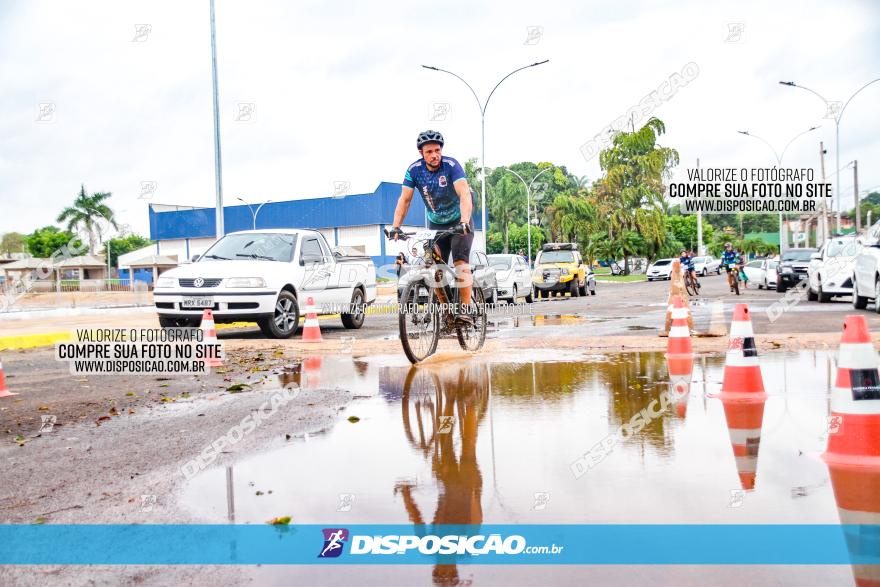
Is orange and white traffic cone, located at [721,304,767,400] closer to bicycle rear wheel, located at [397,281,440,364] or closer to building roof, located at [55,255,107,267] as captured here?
bicycle rear wheel, located at [397,281,440,364]

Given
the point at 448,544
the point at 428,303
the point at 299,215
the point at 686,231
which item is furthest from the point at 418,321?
the point at 686,231

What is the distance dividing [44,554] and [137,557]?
398 mm

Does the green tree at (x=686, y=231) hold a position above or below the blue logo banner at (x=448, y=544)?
above

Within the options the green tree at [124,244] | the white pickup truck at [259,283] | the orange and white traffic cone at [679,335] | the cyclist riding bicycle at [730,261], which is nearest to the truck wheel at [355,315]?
the white pickup truck at [259,283]

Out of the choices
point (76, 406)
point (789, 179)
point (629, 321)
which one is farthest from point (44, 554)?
point (789, 179)

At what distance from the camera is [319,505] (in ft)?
12.4

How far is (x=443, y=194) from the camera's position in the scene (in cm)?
870

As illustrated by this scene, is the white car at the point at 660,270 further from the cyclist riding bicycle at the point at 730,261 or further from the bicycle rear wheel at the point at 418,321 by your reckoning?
the bicycle rear wheel at the point at 418,321

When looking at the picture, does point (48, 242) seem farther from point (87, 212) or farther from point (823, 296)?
point (823, 296)

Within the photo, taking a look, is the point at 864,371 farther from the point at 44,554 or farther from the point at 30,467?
the point at 30,467

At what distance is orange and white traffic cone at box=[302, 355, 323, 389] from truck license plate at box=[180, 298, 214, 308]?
3.08 meters

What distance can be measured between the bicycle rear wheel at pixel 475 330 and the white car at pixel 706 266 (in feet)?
164

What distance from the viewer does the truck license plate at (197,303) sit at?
12.4m

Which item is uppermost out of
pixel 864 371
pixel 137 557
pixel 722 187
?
pixel 722 187
